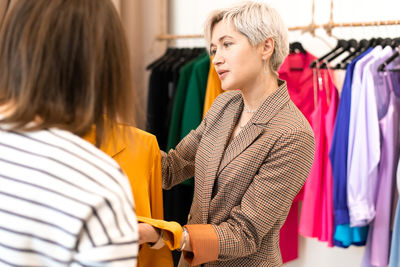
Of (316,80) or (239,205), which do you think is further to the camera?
(316,80)

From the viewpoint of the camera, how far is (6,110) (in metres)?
0.70

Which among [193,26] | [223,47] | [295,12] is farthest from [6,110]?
[193,26]

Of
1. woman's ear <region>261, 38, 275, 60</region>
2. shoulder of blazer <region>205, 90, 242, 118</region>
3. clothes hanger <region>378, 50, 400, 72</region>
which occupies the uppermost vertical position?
woman's ear <region>261, 38, 275, 60</region>

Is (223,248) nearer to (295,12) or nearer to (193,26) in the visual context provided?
(295,12)

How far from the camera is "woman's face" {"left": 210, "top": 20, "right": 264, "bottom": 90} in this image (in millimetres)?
1346

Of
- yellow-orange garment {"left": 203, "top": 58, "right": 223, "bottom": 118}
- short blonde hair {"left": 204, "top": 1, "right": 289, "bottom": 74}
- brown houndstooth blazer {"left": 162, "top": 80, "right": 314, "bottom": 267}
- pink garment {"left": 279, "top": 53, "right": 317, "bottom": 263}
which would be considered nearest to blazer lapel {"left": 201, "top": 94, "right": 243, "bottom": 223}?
brown houndstooth blazer {"left": 162, "top": 80, "right": 314, "bottom": 267}

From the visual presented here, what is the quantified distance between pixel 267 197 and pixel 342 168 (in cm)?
84

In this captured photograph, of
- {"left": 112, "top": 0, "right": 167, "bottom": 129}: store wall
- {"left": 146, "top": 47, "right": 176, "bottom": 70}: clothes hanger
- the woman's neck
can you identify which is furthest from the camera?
{"left": 112, "top": 0, "right": 167, "bottom": 129}: store wall

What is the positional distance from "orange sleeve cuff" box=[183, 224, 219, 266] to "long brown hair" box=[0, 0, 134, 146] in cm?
52

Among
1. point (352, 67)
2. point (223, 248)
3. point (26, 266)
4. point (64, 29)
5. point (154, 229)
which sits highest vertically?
point (64, 29)

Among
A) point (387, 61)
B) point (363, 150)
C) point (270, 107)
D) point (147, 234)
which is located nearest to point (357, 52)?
point (387, 61)

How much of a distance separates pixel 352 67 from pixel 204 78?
29.4 inches

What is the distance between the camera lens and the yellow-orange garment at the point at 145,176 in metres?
1.18

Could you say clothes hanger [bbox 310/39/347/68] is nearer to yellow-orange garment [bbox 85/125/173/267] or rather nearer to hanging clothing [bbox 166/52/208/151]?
hanging clothing [bbox 166/52/208/151]
